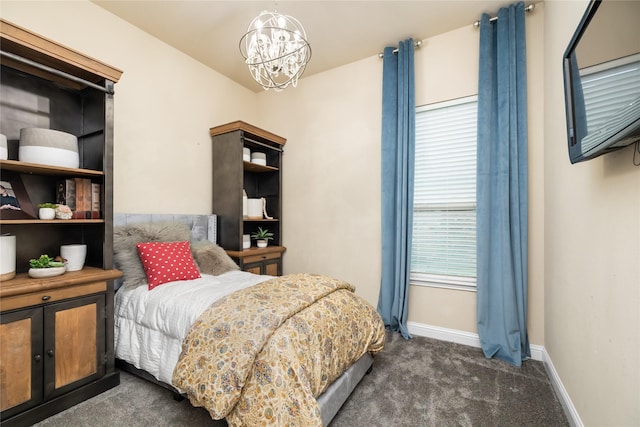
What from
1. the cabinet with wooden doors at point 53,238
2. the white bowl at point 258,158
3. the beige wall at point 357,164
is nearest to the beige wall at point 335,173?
the beige wall at point 357,164

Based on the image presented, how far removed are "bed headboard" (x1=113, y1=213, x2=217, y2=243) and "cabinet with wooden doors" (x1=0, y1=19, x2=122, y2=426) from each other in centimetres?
38

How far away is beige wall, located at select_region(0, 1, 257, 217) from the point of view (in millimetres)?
2266

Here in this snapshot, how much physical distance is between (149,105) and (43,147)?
1.18m

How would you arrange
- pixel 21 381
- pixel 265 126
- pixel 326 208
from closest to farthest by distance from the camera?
pixel 21 381 < pixel 326 208 < pixel 265 126

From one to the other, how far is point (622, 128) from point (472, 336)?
89.9 inches

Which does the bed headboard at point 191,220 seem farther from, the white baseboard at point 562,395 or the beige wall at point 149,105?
the white baseboard at point 562,395

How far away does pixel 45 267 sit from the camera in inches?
67.8

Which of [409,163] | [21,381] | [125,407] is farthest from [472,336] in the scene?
[21,381]

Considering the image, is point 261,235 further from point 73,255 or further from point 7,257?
point 7,257

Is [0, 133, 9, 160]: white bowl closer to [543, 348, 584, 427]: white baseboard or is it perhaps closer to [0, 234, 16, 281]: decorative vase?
[0, 234, 16, 281]: decorative vase

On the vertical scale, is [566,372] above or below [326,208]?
below

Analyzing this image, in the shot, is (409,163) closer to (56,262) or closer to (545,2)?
(545,2)

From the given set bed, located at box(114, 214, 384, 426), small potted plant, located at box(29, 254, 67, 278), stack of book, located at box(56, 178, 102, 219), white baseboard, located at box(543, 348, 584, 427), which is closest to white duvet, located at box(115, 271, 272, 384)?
bed, located at box(114, 214, 384, 426)

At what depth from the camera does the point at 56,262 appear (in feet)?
5.82
